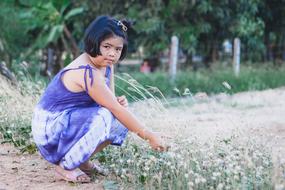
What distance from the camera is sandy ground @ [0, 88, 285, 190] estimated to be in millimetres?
3935

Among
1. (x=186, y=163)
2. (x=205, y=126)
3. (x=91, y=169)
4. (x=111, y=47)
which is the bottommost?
(x=205, y=126)

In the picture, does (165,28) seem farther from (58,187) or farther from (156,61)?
(58,187)

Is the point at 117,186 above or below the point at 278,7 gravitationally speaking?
below

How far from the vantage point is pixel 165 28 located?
15961 millimetres

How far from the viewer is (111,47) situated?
365 cm

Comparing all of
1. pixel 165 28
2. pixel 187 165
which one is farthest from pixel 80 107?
pixel 165 28

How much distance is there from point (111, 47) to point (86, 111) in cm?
44

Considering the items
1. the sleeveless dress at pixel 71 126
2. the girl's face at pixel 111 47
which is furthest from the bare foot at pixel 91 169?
the girl's face at pixel 111 47

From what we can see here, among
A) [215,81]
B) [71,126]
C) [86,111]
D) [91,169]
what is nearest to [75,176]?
[91,169]

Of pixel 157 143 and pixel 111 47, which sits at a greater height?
pixel 111 47

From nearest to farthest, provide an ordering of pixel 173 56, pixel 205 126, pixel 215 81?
pixel 205 126, pixel 173 56, pixel 215 81

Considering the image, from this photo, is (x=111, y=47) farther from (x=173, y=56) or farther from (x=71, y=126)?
(x=173, y=56)

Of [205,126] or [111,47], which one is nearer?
[111,47]

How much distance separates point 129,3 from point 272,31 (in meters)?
4.57
